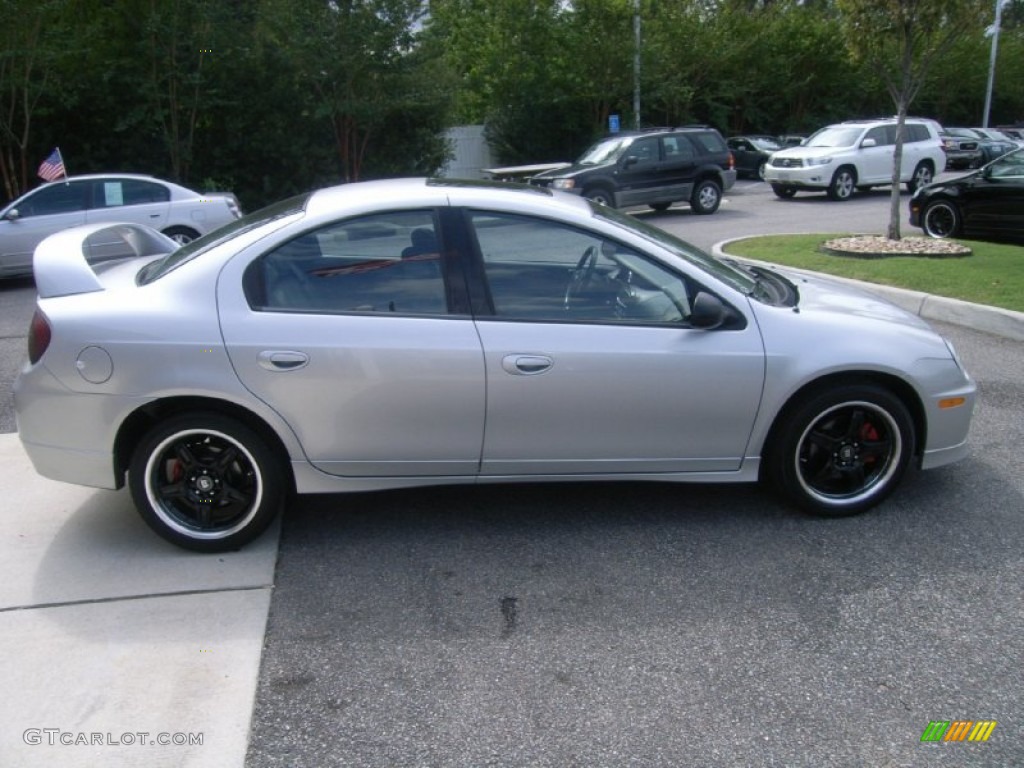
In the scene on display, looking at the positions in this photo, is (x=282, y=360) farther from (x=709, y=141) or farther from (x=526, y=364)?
(x=709, y=141)

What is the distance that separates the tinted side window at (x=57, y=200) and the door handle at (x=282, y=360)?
32.5ft

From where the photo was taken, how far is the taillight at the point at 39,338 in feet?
13.1

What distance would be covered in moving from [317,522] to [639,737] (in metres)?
2.15

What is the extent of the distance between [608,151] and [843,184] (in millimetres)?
6244

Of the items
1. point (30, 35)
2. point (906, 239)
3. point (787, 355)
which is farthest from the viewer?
point (30, 35)

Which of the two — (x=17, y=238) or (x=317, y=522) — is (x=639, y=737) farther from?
(x=17, y=238)

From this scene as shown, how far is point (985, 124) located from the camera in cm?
4062

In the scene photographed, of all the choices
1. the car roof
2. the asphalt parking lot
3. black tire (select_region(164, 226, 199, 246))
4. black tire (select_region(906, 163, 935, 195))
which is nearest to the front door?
the car roof

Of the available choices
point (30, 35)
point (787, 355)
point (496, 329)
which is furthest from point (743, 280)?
point (30, 35)

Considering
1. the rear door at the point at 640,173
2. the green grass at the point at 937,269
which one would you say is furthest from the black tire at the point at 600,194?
the green grass at the point at 937,269

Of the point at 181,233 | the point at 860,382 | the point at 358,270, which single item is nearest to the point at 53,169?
the point at 181,233

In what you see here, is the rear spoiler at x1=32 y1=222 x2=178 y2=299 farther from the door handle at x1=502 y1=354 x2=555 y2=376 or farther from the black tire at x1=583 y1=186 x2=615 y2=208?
the black tire at x1=583 y1=186 x2=615 y2=208

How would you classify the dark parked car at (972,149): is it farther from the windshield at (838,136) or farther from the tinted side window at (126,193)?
the tinted side window at (126,193)

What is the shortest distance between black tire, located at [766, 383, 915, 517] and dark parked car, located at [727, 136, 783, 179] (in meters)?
26.0
